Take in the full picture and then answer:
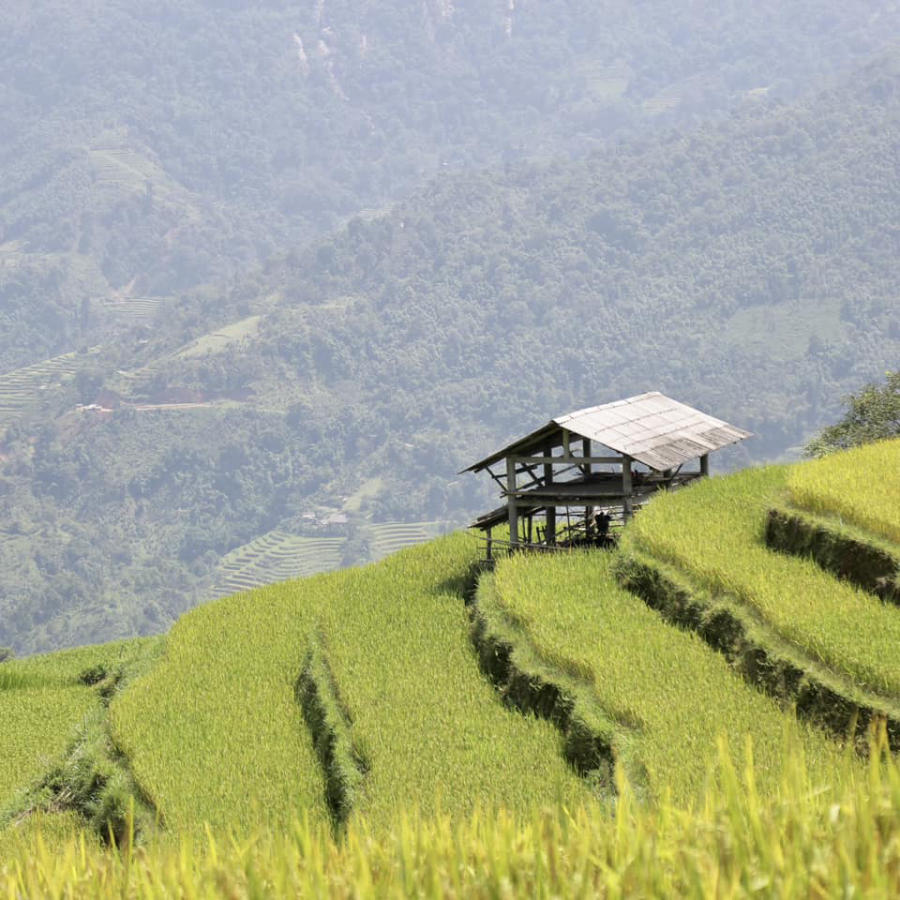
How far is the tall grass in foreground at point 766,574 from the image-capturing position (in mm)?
12406

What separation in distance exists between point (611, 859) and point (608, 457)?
1682cm

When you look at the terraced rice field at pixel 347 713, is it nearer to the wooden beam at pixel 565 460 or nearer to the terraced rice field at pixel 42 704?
the terraced rice field at pixel 42 704

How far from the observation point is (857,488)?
53.8ft

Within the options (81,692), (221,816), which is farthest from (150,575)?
(221,816)

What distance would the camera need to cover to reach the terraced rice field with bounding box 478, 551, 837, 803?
446 inches

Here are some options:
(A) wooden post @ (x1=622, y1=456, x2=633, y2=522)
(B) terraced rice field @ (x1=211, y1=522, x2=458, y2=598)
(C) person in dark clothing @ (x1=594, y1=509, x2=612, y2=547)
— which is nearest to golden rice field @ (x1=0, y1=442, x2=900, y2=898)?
(A) wooden post @ (x1=622, y1=456, x2=633, y2=522)

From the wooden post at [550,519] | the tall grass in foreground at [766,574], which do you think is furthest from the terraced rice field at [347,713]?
the tall grass in foreground at [766,574]

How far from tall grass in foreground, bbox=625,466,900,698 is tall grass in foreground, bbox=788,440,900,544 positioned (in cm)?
61

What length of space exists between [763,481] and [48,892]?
53.7ft

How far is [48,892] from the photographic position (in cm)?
561

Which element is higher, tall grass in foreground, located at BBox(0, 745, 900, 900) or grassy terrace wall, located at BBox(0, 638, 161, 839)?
tall grass in foreground, located at BBox(0, 745, 900, 900)

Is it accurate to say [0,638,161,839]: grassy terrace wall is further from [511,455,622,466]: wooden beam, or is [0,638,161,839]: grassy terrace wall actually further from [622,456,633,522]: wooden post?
[622,456,633,522]: wooden post

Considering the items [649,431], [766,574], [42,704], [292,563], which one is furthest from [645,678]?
[292,563]

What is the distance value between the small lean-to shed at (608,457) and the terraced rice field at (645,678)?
2307 millimetres
